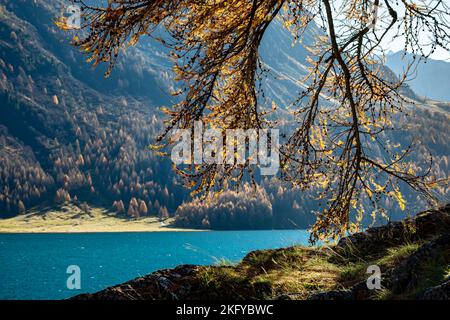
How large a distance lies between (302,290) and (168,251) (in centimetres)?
12382

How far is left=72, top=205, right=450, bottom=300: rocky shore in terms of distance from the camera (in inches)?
236

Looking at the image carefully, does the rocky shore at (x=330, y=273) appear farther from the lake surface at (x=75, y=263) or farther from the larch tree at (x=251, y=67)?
the lake surface at (x=75, y=263)

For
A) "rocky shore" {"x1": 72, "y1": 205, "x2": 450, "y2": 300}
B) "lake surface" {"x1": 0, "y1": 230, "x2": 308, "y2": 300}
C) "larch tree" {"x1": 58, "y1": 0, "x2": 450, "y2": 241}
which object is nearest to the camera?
"rocky shore" {"x1": 72, "y1": 205, "x2": 450, "y2": 300}

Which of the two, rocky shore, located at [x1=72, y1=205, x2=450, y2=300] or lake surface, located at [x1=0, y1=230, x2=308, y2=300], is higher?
rocky shore, located at [x1=72, y1=205, x2=450, y2=300]

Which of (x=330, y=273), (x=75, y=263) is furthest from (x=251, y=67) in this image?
(x=75, y=263)

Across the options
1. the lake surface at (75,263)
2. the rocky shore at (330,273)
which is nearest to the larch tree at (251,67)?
the rocky shore at (330,273)

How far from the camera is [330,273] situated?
8.14 m

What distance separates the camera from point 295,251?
9.65m

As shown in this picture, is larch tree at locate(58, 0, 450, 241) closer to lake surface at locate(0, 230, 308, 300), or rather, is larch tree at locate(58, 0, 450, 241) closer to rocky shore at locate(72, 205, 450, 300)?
rocky shore at locate(72, 205, 450, 300)

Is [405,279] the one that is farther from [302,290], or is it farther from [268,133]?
[268,133]

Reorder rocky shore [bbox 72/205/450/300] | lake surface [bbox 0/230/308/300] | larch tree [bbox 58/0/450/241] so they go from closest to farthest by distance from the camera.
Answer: rocky shore [bbox 72/205/450/300]
larch tree [bbox 58/0/450/241]
lake surface [bbox 0/230/308/300]

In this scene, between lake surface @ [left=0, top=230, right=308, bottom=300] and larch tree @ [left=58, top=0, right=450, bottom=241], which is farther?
lake surface @ [left=0, top=230, right=308, bottom=300]

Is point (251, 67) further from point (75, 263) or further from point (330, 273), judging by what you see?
point (75, 263)

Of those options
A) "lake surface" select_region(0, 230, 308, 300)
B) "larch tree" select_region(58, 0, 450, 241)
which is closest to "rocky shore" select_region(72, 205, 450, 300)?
"larch tree" select_region(58, 0, 450, 241)
